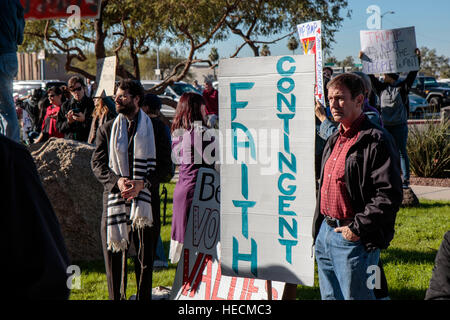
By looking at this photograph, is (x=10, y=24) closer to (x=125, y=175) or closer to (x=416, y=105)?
(x=125, y=175)

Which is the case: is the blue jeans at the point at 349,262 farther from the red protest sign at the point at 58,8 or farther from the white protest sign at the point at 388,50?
the white protest sign at the point at 388,50

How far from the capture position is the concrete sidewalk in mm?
9438

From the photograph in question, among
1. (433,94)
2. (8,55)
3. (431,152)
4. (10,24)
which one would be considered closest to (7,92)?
(8,55)

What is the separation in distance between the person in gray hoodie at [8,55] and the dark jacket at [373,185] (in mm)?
2062

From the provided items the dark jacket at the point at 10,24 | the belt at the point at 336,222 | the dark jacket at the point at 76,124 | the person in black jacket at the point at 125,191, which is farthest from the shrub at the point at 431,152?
the dark jacket at the point at 10,24

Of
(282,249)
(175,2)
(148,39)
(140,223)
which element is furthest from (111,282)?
(148,39)

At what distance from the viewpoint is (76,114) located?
21.8ft

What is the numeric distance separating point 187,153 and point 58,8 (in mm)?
1670

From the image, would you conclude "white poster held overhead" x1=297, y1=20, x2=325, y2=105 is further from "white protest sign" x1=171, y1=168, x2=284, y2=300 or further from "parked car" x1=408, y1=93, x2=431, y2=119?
"parked car" x1=408, y1=93, x2=431, y2=119

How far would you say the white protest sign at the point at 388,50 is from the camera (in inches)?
325

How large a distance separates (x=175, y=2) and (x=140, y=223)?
9.91 m

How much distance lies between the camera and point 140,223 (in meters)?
4.48

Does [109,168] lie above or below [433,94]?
below
